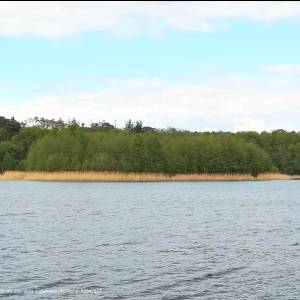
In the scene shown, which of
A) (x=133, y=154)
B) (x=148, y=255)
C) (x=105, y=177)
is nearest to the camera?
(x=148, y=255)

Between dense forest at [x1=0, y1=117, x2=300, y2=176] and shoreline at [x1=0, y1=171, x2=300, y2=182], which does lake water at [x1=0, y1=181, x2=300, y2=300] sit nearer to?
shoreline at [x1=0, y1=171, x2=300, y2=182]

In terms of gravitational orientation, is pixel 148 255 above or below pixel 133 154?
below

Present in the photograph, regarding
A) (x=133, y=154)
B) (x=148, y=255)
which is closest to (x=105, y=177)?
(x=133, y=154)

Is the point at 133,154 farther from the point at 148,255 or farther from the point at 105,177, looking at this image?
the point at 148,255

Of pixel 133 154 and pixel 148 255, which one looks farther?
pixel 133 154

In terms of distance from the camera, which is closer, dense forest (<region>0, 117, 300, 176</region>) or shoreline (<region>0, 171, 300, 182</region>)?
shoreline (<region>0, 171, 300, 182</region>)

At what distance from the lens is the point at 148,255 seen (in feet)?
80.2

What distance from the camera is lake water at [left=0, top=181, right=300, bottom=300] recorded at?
60.2 feet

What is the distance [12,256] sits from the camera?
23.5 meters

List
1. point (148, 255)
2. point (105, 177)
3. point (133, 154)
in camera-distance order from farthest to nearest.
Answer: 1. point (133, 154)
2. point (105, 177)
3. point (148, 255)

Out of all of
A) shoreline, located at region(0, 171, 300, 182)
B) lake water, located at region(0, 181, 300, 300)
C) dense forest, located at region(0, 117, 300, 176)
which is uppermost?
dense forest, located at region(0, 117, 300, 176)

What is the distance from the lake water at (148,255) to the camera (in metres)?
18.4

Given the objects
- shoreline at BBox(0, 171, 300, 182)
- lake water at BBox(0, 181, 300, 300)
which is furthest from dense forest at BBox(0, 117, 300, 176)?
lake water at BBox(0, 181, 300, 300)

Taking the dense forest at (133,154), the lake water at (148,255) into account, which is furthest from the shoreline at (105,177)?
the lake water at (148,255)
